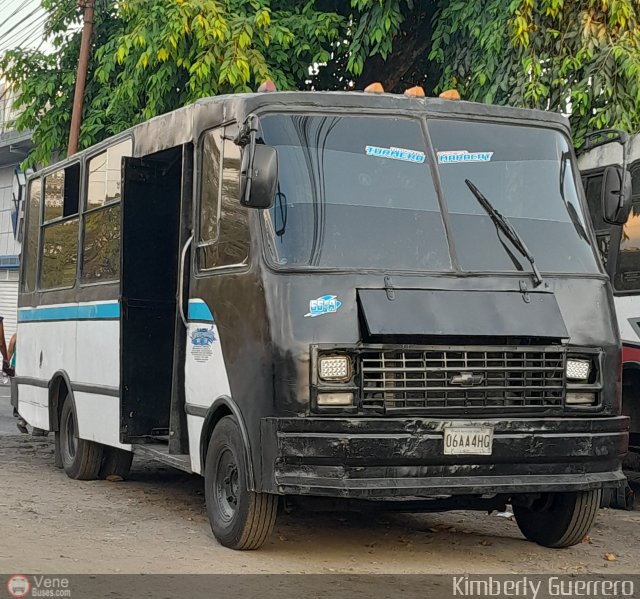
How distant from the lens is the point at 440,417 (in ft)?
23.5

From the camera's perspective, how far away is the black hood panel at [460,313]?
23.3ft

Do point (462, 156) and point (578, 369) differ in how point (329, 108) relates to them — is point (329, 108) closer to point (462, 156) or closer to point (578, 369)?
point (462, 156)

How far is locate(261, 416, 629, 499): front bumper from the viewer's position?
6992 mm

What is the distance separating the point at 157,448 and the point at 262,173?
2904 mm

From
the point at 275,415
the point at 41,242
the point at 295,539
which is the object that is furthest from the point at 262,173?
the point at 41,242

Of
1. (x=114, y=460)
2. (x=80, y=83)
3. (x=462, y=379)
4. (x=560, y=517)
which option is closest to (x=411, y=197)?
(x=462, y=379)

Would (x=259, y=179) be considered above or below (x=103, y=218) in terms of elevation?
below

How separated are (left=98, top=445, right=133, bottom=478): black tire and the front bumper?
4253mm

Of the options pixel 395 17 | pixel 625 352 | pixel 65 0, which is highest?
pixel 65 0

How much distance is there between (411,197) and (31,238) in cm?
636

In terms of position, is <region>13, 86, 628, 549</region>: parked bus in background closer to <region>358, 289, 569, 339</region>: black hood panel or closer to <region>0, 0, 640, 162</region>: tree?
<region>358, 289, 569, 339</region>: black hood panel

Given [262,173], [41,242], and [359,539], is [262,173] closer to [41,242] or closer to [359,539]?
[359,539]

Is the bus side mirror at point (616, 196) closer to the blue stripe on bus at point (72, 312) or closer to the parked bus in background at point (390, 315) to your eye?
the parked bus in background at point (390, 315)

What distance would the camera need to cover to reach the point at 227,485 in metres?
7.88
